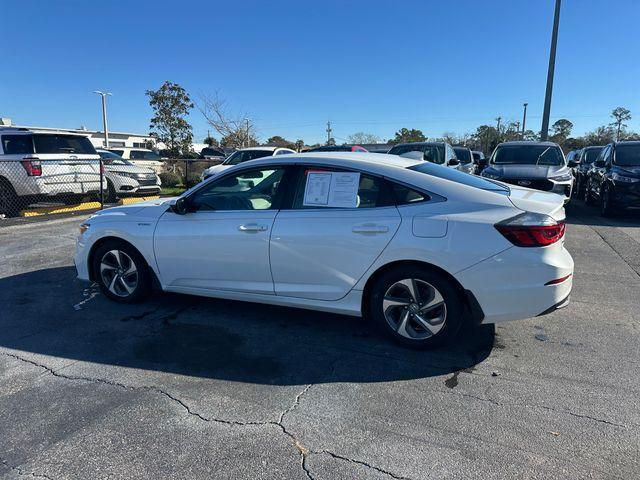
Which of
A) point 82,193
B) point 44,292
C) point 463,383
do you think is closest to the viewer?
point 463,383

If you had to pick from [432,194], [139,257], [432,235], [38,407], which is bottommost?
[38,407]

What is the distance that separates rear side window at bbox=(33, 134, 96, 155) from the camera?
1045cm

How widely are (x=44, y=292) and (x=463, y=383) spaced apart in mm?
4839

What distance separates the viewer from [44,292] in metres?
5.51

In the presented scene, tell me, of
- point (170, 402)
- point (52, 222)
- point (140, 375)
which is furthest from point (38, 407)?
point (52, 222)

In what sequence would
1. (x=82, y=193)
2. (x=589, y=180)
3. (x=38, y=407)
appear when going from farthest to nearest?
1. (x=589, y=180)
2. (x=82, y=193)
3. (x=38, y=407)

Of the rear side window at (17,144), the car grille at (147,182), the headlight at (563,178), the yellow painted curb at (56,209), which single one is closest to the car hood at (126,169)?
the car grille at (147,182)

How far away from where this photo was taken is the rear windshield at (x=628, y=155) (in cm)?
1089

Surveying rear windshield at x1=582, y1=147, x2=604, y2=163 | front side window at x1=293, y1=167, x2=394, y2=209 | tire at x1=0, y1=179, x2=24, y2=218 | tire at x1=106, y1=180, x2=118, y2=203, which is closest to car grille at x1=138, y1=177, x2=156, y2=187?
tire at x1=106, y1=180, x2=118, y2=203

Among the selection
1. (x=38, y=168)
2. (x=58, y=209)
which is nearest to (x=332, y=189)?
(x=38, y=168)

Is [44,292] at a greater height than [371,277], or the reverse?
[371,277]

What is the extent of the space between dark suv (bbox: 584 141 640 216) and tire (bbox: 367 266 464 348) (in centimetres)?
892

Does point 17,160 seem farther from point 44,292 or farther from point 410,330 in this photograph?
point 410,330

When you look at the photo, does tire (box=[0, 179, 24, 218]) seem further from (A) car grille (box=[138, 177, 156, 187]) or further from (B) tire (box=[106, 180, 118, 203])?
(A) car grille (box=[138, 177, 156, 187])
